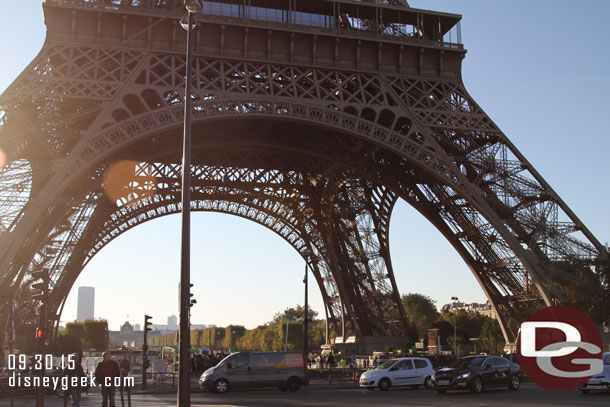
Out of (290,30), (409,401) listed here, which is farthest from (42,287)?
(290,30)

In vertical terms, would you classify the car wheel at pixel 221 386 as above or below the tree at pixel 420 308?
below

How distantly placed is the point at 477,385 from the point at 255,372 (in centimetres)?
902

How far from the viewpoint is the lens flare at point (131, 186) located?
48500mm

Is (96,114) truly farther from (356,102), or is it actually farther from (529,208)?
(529,208)

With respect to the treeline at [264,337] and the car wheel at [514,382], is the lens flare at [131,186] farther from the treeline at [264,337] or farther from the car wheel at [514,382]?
the treeline at [264,337]

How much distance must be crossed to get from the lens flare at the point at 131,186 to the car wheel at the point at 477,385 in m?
29.2

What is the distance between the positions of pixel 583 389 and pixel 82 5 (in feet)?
93.0

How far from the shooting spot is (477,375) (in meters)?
26.5

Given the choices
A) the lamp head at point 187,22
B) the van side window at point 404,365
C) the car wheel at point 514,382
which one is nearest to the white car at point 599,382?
the car wheel at point 514,382

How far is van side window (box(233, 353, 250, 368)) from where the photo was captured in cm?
2872

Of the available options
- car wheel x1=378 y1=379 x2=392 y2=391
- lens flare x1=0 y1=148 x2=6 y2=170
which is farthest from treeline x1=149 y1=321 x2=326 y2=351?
lens flare x1=0 y1=148 x2=6 y2=170

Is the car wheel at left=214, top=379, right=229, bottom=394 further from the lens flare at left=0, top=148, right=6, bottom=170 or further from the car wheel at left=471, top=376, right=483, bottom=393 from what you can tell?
the lens flare at left=0, top=148, right=6, bottom=170

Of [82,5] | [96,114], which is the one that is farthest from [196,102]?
[82,5]

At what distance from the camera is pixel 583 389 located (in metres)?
24.3
